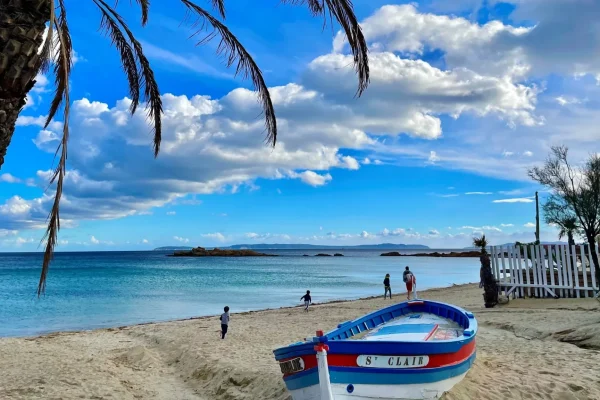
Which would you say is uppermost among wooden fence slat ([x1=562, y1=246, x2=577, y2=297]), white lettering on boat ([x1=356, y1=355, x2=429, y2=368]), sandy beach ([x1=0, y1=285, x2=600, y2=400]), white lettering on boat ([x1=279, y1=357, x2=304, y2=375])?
wooden fence slat ([x1=562, y1=246, x2=577, y2=297])

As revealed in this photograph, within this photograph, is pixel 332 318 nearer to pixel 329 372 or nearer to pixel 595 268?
pixel 595 268

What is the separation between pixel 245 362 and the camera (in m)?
10.5

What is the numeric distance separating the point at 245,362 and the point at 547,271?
40.8 feet

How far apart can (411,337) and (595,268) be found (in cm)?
1164

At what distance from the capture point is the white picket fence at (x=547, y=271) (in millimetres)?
15914

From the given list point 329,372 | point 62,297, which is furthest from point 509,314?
point 62,297

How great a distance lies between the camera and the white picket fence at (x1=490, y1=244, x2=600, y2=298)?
15.9 meters

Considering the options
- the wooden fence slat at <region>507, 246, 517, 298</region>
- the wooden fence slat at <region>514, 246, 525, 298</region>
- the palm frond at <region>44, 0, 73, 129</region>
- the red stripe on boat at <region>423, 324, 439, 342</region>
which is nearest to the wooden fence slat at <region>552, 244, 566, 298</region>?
the wooden fence slat at <region>514, 246, 525, 298</region>

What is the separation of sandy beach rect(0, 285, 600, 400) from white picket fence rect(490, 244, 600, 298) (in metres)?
0.62

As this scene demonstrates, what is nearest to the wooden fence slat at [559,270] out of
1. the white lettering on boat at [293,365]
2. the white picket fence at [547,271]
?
the white picket fence at [547,271]

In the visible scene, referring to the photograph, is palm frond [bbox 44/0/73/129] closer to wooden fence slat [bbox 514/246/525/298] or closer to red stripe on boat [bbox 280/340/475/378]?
red stripe on boat [bbox 280/340/475/378]

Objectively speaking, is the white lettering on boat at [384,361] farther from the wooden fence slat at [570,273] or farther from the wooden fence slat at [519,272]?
the wooden fence slat at [519,272]

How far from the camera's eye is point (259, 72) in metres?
7.31

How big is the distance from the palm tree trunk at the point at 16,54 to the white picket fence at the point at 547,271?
1678 cm
